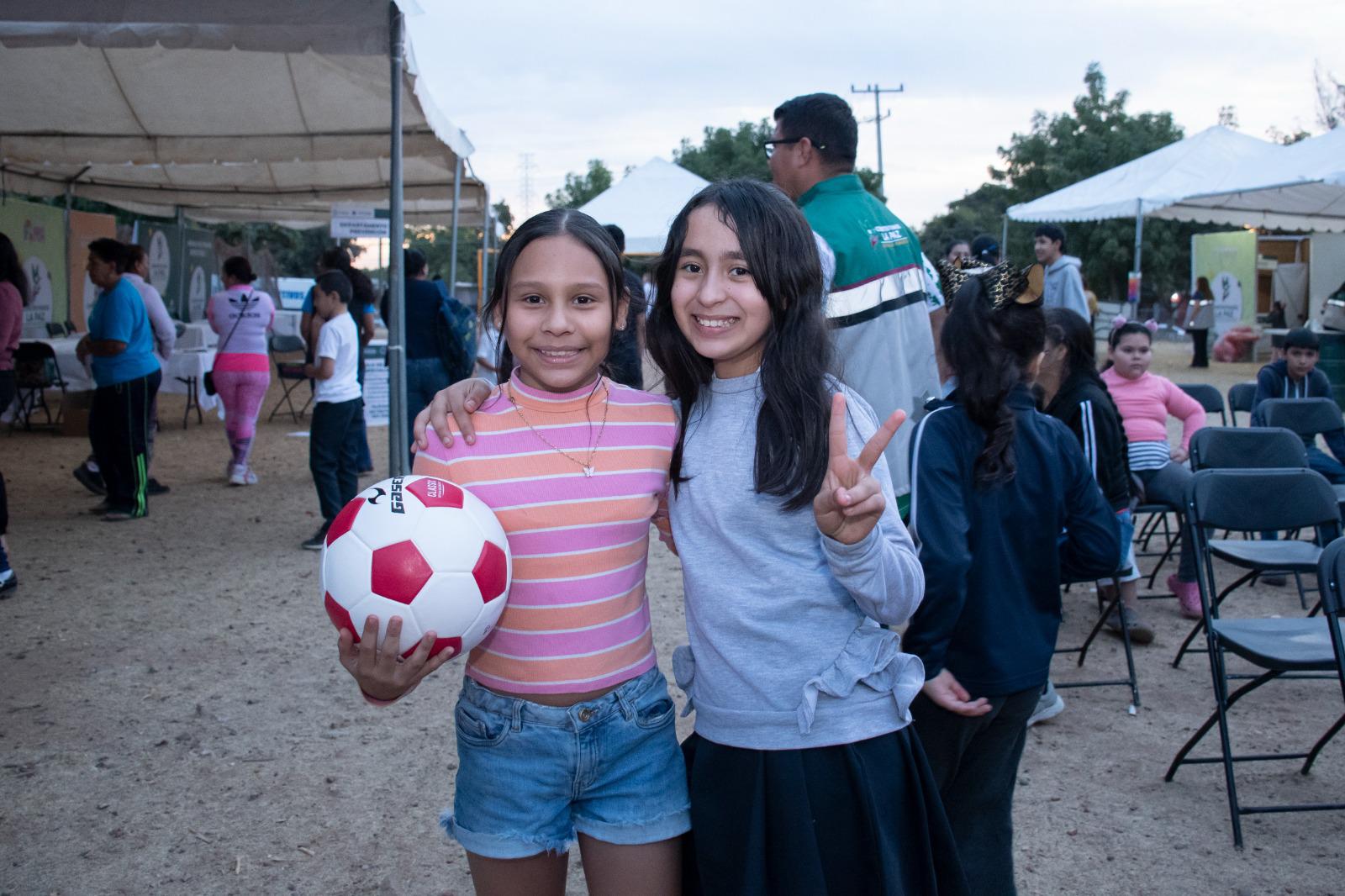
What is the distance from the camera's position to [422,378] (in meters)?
8.05

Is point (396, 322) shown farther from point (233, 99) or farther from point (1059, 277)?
point (1059, 277)

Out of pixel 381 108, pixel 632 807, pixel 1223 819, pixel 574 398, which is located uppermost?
pixel 381 108

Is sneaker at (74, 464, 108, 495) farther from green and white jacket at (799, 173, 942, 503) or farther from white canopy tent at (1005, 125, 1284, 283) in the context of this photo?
white canopy tent at (1005, 125, 1284, 283)

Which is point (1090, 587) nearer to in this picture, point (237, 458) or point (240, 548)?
point (240, 548)

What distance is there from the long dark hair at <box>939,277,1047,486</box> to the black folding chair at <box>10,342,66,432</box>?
1220 cm

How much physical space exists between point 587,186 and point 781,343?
5872 cm

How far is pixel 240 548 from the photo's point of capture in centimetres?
728

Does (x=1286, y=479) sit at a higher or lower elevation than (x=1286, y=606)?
higher

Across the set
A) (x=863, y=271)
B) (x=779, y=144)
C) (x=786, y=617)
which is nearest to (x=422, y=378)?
(x=779, y=144)

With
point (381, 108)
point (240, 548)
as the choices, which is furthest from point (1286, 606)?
point (381, 108)

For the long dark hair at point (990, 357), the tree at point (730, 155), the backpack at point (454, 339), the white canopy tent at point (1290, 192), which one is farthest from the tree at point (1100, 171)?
the long dark hair at point (990, 357)

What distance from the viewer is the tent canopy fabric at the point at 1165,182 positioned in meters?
15.1

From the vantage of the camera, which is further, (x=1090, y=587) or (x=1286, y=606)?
(x=1090, y=587)

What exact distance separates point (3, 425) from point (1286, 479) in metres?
13.7
